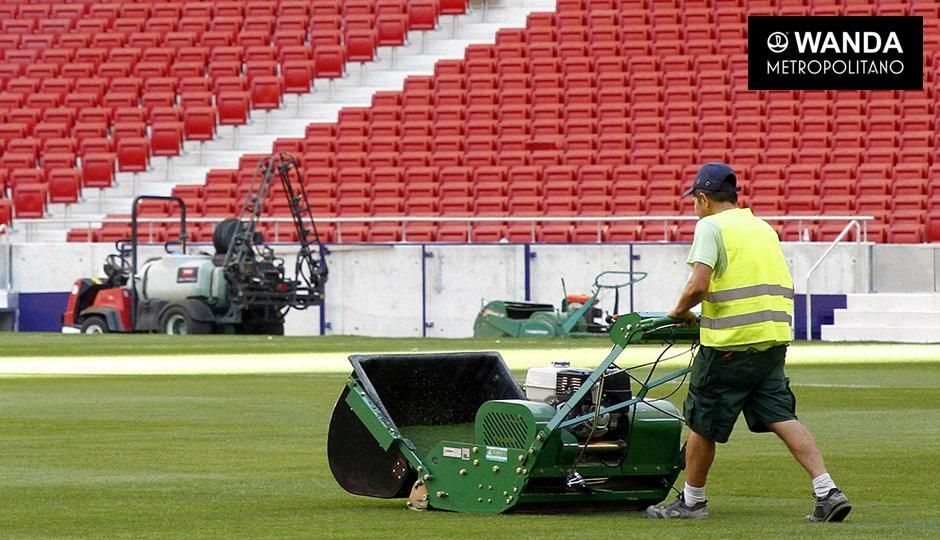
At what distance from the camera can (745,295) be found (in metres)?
9.77

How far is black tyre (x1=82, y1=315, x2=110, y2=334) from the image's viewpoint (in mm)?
36344

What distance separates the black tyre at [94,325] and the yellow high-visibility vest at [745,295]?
2759 centimetres

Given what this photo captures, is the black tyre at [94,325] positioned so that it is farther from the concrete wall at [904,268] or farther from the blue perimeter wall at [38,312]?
the concrete wall at [904,268]

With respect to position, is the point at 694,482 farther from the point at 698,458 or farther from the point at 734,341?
the point at 734,341

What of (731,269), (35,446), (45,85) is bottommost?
(35,446)

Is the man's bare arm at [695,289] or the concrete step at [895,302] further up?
the man's bare arm at [695,289]

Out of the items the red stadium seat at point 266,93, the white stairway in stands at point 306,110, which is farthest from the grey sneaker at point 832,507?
the red stadium seat at point 266,93

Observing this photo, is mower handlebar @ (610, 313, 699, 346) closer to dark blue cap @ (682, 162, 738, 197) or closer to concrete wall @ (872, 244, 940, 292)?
dark blue cap @ (682, 162, 738, 197)

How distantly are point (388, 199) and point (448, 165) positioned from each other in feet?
5.00

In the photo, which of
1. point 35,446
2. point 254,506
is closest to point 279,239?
point 35,446

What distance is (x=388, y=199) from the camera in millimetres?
39500

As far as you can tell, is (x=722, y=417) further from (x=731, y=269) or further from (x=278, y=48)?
(x=278, y=48)

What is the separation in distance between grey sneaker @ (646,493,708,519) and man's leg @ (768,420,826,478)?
521 millimetres

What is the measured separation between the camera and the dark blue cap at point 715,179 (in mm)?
9898
